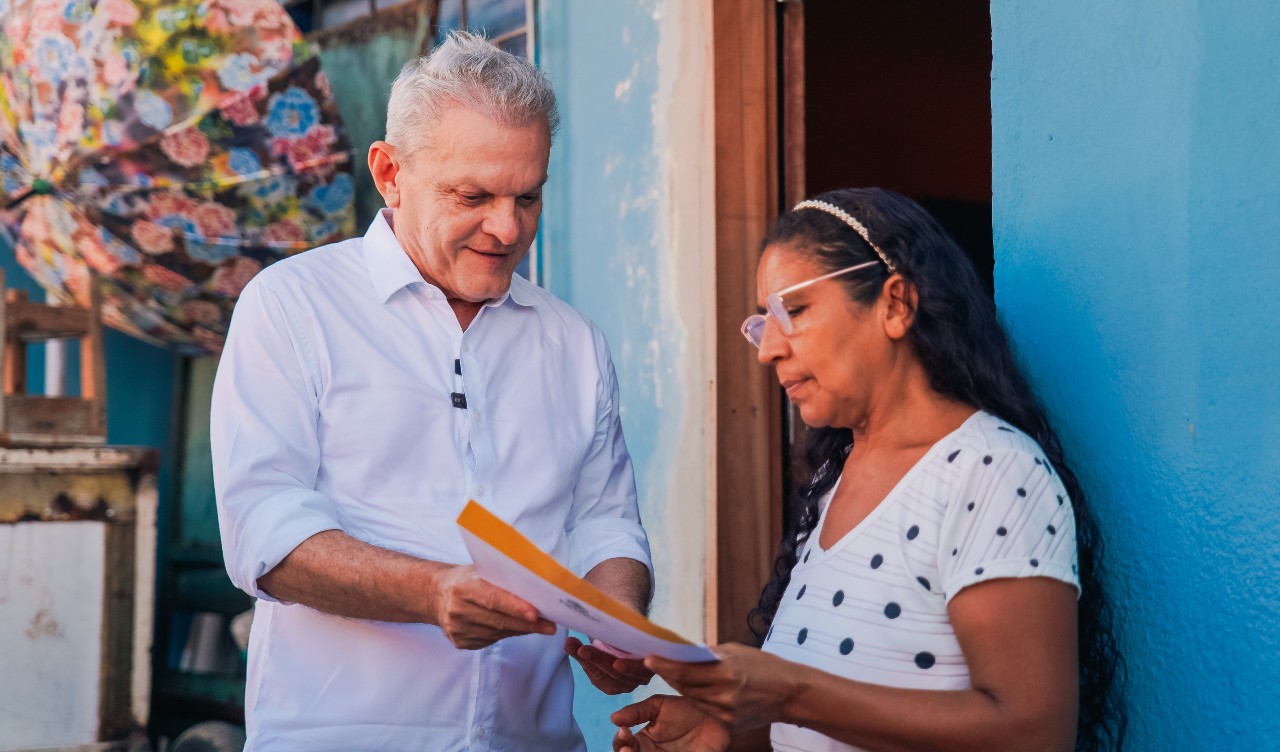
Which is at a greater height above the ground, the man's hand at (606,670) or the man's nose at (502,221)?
the man's nose at (502,221)

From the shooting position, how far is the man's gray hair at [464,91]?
88.6 inches

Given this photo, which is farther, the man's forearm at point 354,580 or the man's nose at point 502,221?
the man's nose at point 502,221

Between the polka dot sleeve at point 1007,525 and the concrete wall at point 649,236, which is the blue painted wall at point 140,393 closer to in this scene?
the concrete wall at point 649,236

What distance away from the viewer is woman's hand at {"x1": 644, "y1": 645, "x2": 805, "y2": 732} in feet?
5.27

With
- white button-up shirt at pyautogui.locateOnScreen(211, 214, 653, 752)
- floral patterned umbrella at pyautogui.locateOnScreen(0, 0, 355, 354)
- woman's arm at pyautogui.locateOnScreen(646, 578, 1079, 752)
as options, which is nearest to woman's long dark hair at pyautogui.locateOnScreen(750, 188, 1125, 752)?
woman's arm at pyautogui.locateOnScreen(646, 578, 1079, 752)

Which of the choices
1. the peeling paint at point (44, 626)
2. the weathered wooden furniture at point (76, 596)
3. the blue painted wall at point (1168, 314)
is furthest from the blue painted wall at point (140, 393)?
the blue painted wall at point (1168, 314)

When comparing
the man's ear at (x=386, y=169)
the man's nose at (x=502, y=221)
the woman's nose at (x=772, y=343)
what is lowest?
the woman's nose at (x=772, y=343)

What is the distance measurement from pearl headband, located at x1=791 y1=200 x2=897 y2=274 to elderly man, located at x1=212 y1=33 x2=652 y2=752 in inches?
20.0

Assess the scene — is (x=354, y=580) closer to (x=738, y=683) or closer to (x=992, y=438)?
(x=738, y=683)

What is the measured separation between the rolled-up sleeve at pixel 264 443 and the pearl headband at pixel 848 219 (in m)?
0.91

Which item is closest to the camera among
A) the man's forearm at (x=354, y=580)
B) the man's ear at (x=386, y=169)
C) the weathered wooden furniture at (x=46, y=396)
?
the man's forearm at (x=354, y=580)

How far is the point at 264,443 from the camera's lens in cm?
208

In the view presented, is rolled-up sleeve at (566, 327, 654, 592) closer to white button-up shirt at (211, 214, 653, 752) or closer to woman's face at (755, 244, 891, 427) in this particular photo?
white button-up shirt at (211, 214, 653, 752)

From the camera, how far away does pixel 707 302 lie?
3.63 metres
